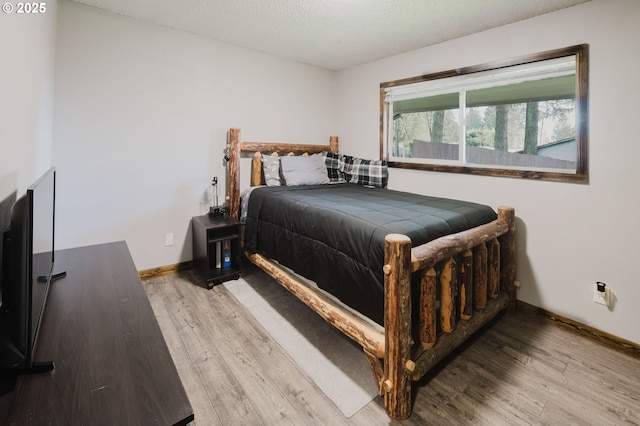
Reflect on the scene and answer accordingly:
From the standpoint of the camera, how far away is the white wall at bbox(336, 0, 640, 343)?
198cm

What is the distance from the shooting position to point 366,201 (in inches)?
100.0

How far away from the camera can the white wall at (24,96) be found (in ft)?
3.56

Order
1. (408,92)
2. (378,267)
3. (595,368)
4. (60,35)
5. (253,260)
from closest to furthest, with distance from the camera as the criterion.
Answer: (378,267) → (595,368) → (60,35) → (253,260) → (408,92)

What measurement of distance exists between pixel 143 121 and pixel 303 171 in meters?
1.61

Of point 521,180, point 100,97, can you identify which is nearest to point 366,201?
point 521,180

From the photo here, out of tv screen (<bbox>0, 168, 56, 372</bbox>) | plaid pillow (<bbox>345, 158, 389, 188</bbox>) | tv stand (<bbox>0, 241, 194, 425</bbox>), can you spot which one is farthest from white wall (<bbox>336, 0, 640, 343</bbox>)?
tv screen (<bbox>0, 168, 56, 372</bbox>)

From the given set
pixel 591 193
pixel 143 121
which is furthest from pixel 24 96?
pixel 591 193

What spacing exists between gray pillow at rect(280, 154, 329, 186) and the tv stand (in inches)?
86.5

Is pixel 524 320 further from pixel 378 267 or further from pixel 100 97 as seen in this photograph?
pixel 100 97

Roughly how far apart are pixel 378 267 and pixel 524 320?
158 cm

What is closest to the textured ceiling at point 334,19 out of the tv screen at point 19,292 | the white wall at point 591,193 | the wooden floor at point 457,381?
the white wall at point 591,193

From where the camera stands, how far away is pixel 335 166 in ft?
12.7

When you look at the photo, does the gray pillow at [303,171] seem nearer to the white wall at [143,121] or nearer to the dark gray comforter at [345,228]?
the dark gray comforter at [345,228]

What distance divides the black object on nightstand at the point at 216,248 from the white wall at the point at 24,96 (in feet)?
4.01
